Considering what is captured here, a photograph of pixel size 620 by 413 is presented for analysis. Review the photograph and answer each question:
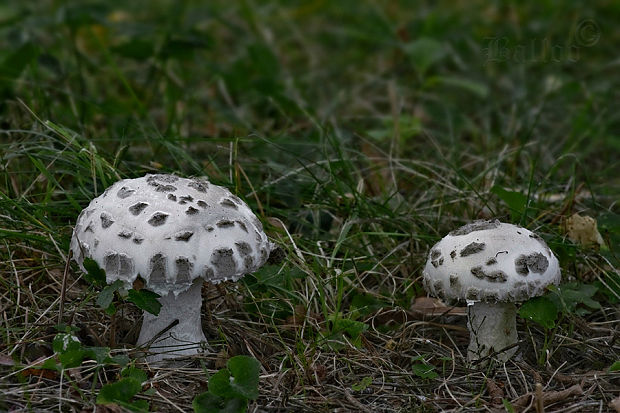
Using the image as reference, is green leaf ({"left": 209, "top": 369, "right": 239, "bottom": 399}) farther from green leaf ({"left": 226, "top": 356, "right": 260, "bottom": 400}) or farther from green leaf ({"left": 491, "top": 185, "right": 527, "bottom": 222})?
green leaf ({"left": 491, "top": 185, "right": 527, "bottom": 222})

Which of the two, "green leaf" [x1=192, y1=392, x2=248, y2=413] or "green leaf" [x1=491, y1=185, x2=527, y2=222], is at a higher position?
"green leaf" [x1=192, y1=392, x2=248, y2=413]

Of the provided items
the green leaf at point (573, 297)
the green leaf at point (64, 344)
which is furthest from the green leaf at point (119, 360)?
the green leaf at point (573, 297)

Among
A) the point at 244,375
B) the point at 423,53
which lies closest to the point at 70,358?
the point at 244,375

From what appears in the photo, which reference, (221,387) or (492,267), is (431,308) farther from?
(221,387)

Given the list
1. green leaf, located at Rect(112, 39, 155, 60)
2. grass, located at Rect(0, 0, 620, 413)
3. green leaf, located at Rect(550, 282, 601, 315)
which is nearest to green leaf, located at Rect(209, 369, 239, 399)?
grass, located at Rect(0, 0, 620, 413)

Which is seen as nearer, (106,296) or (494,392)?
(106,296)

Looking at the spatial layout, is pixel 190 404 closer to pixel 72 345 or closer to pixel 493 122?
pixel 72 345
